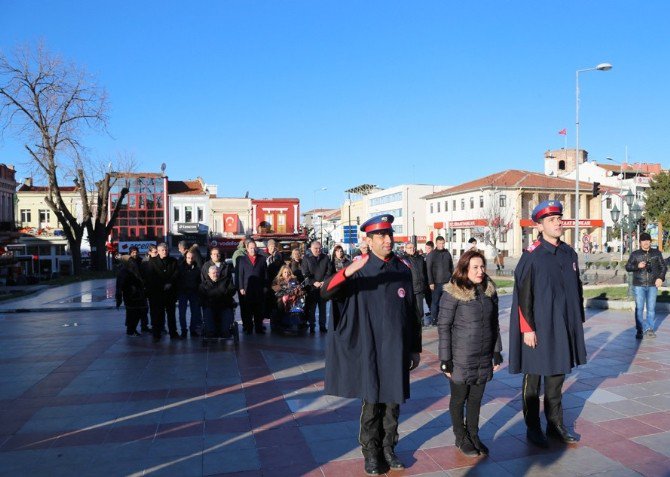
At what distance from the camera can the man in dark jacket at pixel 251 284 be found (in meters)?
10.1

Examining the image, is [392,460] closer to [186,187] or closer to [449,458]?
[449,458]

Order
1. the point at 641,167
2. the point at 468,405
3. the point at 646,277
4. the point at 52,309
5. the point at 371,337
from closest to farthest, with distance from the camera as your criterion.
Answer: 1. the point at 371,337
2. the point at 468,405
3. the point at 646,277
4. the point at 52,309
5. the point at 641,167

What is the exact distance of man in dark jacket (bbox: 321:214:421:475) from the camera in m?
3.84

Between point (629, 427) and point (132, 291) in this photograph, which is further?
point (132, 291)

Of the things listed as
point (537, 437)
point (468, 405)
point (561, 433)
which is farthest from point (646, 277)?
point (468, 405)

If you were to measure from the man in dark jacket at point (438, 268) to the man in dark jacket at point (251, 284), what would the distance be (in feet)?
11.2

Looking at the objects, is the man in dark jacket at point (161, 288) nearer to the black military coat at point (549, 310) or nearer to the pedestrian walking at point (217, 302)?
the pedestrian walking at point (217, 302)

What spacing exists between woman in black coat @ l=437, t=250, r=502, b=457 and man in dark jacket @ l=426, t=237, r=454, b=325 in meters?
6.58

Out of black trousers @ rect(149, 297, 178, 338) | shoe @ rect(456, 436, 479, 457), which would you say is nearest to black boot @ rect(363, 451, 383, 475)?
shoe @ rect(456, 436, 479, 457)

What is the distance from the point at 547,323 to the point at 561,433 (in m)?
0.95

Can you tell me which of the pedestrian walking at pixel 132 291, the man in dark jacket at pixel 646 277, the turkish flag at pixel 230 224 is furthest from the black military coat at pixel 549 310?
the turkish flag at pixel 230 224

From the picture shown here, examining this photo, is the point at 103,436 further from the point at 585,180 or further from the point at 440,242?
the point at 585,180

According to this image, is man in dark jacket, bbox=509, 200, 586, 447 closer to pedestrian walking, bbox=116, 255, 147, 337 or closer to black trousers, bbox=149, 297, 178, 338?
black trousers, bbox=149, 297, 178, 338

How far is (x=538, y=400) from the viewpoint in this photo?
457 cm
